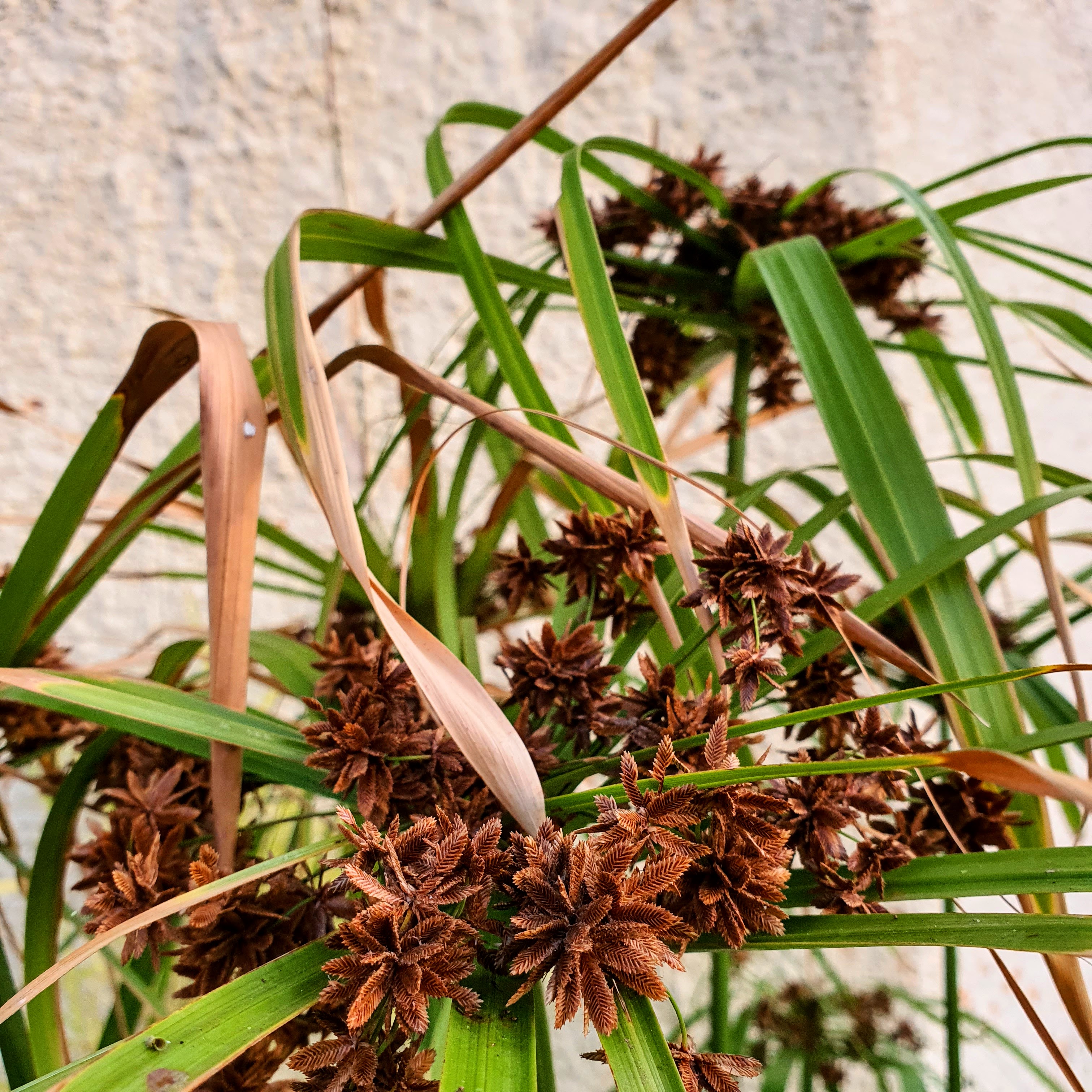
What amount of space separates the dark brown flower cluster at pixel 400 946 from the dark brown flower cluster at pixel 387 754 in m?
0.04

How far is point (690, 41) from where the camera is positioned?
972mm

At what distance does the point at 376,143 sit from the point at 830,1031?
1.15m

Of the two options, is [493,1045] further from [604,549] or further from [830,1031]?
[830,1031]

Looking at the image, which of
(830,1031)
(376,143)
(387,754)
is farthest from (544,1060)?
(376,143)

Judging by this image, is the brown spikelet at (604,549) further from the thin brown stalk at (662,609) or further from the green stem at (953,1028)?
the green stem at (953,1028)

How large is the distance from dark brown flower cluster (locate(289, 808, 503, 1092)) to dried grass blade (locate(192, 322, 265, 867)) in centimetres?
9

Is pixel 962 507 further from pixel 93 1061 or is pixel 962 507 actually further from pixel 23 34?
pixel 23 34

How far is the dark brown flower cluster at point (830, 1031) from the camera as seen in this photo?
28.5 inches

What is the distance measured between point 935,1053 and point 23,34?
5.20ft

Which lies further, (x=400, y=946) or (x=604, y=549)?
(x=604, y=549)

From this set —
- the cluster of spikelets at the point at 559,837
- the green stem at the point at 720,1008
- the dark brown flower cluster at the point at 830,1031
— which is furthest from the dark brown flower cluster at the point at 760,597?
the dark brown flower cluster at the point at 830,1031

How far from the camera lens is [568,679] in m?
0.29

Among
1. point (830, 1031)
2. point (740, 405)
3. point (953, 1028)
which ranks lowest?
point (830, 1031)

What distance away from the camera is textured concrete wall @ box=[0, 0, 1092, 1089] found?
844 mm
